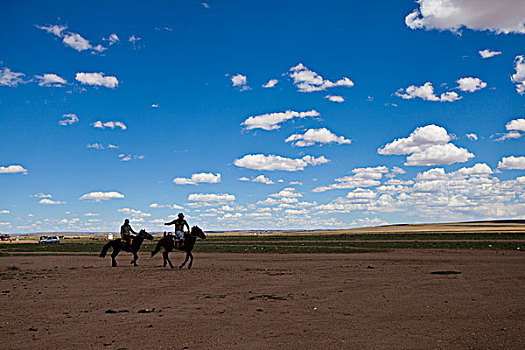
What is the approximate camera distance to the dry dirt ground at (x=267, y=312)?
1023 cm

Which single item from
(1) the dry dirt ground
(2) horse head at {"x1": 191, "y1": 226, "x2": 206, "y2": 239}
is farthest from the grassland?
(1) the dry dirt ground

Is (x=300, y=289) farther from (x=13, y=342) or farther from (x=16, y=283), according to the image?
(x=16, y=283)

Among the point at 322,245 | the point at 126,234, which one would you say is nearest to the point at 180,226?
the point at 126,234

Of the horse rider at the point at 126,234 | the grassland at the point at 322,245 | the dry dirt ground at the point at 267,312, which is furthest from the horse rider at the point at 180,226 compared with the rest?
the grassland at the point at 322,245

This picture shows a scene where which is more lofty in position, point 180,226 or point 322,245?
point 180,226

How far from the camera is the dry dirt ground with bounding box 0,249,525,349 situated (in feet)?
33.6

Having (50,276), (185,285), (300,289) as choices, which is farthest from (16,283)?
(300,289)

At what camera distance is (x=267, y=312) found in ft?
43.8

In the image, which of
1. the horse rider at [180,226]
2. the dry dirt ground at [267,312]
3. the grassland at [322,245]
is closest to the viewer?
the dry dirt ground at [267,312]

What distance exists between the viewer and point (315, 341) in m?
10.1

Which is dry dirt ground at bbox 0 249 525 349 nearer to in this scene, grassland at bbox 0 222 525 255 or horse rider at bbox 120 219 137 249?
horse rider at bbox 120 219 137 249

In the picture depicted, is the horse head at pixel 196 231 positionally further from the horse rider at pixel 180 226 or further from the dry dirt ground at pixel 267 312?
the dry dirt ground at pixel 267 312

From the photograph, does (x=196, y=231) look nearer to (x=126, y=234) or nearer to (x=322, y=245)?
(x=126, y=234)

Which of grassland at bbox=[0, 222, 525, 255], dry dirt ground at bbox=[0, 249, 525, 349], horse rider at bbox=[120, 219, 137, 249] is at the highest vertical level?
horse rider at bbox=[120, 219, 137, 249]
